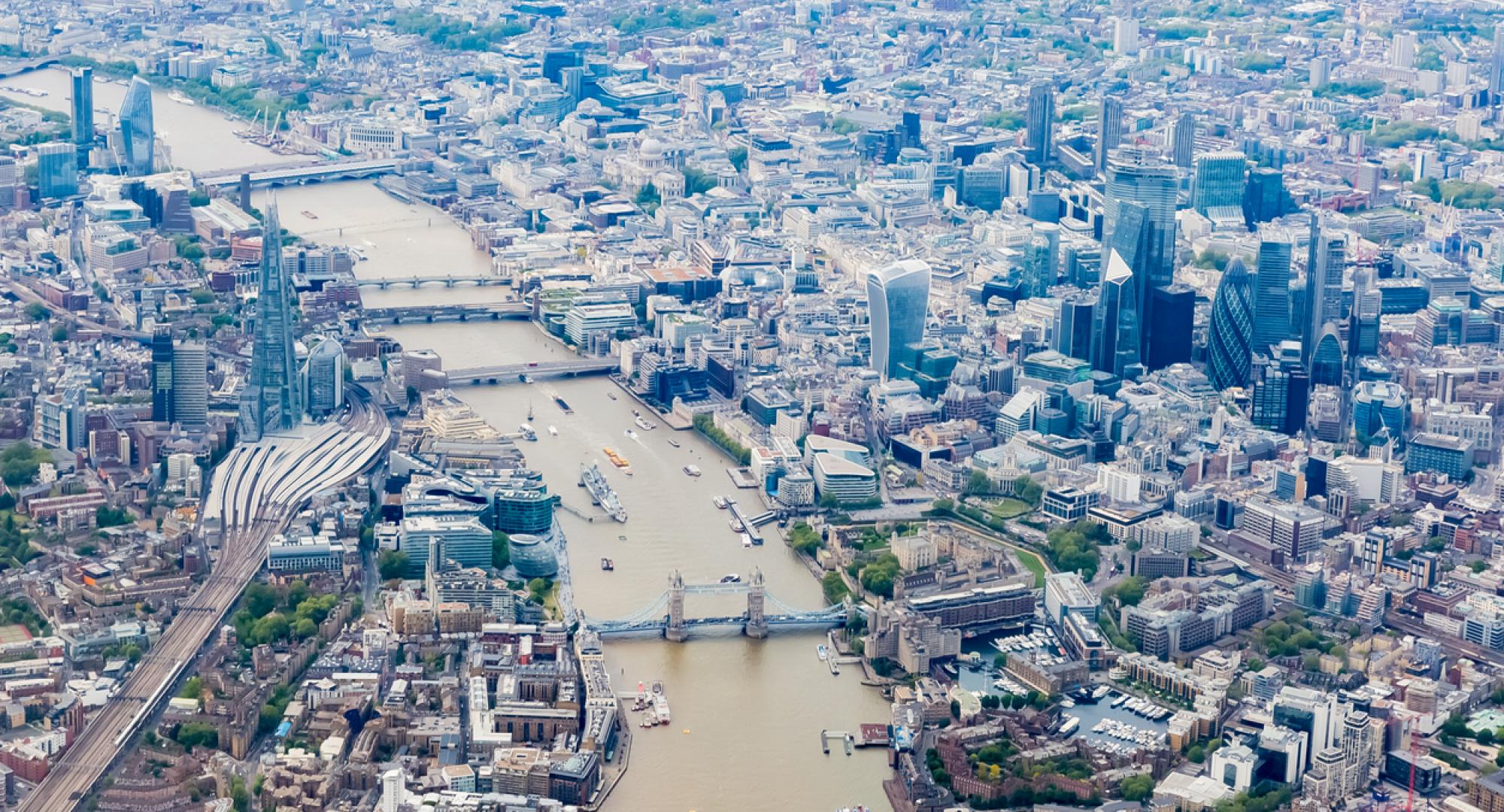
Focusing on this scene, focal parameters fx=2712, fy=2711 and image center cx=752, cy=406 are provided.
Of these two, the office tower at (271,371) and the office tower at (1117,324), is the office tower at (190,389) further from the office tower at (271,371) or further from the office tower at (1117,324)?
the office tower at (1117,324)

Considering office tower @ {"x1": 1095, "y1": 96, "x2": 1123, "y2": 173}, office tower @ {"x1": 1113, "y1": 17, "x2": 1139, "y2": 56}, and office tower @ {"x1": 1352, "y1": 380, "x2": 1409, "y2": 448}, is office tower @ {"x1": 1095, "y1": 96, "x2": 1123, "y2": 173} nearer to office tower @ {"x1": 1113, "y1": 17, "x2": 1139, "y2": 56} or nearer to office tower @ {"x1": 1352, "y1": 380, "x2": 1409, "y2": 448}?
office tower @ {"x1": 1113, "y1": 17, "x2": 1139, "y2": 56}

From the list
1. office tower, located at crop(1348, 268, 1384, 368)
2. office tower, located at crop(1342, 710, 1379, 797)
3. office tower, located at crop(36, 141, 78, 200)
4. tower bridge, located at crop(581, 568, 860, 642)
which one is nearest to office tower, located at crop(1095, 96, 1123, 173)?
office tower, located at crop(1348, 268, 1384, 368)

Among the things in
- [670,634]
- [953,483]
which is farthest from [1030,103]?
[670,634]

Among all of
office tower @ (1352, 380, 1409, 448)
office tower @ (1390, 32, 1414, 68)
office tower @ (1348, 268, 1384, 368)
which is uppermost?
Result: office tower @ (1390, 32, 1414, 68)

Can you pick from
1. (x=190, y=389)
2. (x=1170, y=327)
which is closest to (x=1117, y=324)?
(x=1170, y=327)

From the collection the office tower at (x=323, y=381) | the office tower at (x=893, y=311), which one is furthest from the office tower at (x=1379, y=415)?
the office tower at (x=323, y=381)

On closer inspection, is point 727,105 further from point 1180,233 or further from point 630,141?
point 1180,233

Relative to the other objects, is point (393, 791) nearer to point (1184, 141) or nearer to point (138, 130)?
point (138, 130)
